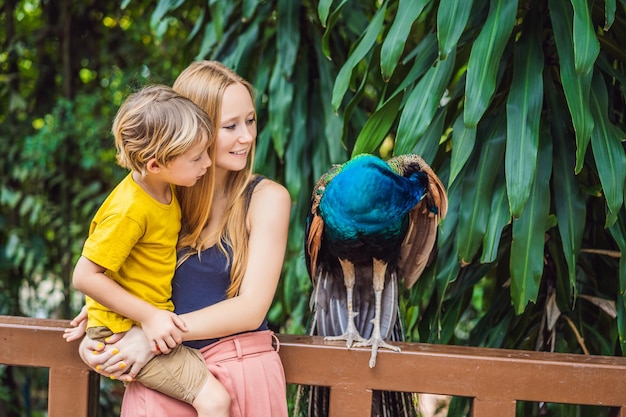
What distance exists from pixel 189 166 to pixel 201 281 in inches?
10.1

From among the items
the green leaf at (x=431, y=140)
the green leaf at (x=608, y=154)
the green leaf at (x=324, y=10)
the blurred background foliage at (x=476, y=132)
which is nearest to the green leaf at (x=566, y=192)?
the blurred background foliage at (x=476, y=132)

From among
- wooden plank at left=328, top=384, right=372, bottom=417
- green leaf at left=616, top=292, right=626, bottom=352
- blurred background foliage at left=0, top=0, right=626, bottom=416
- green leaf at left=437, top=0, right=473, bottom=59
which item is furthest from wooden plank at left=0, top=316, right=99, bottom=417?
green leaf at left=616, top=292, right=626, bottom=352

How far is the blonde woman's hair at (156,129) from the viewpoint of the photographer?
1.23 meters

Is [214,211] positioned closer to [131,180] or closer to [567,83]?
[131,180]

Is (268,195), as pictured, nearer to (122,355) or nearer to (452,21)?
(122,355)

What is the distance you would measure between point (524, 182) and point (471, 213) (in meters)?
0.17

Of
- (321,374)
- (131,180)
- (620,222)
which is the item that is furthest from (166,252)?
(620,222)

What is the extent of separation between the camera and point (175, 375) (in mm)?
1252

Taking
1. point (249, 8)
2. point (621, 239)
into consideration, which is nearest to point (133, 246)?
point (621, 239)

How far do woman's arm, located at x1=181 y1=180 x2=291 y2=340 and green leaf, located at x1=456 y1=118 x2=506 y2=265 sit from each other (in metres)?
0.47

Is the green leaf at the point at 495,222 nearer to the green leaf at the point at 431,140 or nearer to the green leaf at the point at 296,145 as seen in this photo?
the green leaf at the point at 431,140

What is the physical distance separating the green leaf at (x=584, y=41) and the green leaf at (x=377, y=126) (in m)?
0.47

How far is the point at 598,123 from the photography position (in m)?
1.60

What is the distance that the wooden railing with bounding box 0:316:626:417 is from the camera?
4.33 ft
